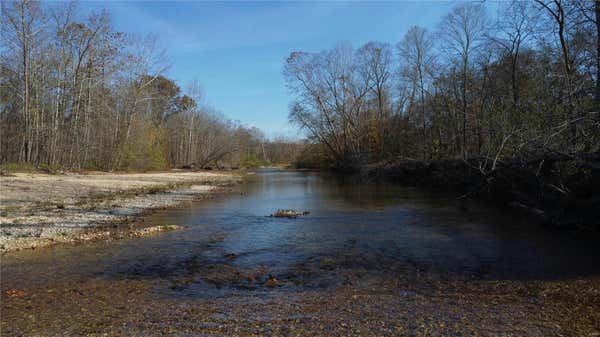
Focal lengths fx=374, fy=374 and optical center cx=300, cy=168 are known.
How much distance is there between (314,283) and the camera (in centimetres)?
664

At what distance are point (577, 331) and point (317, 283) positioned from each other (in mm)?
3711

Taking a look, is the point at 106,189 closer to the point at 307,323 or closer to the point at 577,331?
the point at 307,323

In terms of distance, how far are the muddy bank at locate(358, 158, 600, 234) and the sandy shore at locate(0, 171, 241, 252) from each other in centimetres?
1023

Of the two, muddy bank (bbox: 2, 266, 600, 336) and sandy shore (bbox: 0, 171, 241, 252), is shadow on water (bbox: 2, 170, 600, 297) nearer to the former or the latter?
muddy bank (bbox: 2, 266, 600, 336)

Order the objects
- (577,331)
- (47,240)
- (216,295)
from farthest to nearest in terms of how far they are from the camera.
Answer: (47,240), (216,295), (577,331)

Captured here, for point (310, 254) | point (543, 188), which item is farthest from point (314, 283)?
point (543, 188)

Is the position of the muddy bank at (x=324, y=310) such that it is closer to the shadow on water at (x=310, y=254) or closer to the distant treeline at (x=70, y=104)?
the shadow on water at (x=310, y=254)

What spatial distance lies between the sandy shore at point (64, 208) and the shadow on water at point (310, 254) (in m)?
0.95

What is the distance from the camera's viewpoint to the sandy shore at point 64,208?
9.59 metres

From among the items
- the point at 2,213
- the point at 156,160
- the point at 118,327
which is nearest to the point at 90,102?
the point at 156,160

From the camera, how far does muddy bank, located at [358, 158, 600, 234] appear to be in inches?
418

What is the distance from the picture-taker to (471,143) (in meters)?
27.1

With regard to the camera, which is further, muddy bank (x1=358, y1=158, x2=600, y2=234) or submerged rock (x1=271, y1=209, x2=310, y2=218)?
submerged rock (x1=271, y1=209, x2=310, y2=218)

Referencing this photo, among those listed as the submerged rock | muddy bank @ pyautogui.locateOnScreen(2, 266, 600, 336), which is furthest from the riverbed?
the submerged rock
